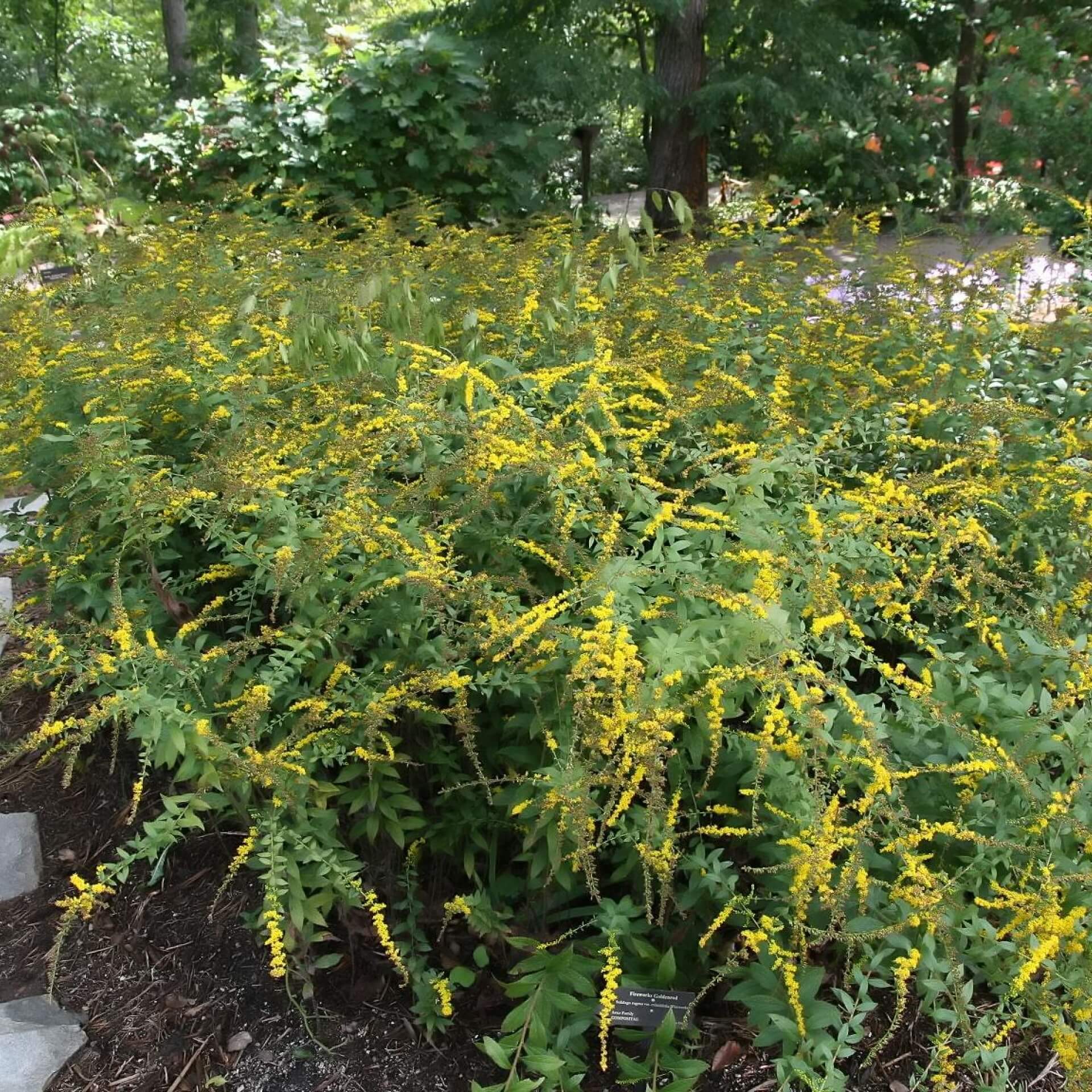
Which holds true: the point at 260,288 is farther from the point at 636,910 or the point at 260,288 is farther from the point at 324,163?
the point at 324,163

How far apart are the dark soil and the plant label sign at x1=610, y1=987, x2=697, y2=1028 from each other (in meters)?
0.21

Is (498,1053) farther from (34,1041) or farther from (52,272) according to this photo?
(52,272)

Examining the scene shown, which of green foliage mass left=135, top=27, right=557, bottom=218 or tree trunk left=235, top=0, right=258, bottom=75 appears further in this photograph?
tree trunk left=235, top=0, right=258, bottom=75

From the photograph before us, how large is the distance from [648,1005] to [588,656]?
2.31 feet

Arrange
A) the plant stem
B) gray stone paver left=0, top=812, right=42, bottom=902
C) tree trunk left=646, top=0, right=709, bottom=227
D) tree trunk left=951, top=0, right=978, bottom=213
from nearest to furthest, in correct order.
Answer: the plant stem < gray stone paver left=0, top=812, right=42, bottom=902 < tree trunk left=646, top=0, right=709, bottom=227 < tree trunk left=951, top=0, right=978, bottom=213

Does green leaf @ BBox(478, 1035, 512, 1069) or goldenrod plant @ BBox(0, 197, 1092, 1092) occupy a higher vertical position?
goldenrod plant @ BBox(0, 197, 1092, 1092)

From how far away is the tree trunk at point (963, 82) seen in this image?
838cm

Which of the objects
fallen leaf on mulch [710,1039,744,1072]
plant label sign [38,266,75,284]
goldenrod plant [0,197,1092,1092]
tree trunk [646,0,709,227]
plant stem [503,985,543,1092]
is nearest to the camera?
goldenrod plant [0,197,1092,1092]

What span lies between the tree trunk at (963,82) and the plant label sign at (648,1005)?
791 cm

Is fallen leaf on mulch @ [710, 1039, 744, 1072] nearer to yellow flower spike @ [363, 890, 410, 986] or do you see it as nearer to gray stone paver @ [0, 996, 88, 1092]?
yellow flower spike @ [363, 890, 410, 986]

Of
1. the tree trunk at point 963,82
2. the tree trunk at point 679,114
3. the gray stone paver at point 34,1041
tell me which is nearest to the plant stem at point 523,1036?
the gray stone paver at point 34,1041

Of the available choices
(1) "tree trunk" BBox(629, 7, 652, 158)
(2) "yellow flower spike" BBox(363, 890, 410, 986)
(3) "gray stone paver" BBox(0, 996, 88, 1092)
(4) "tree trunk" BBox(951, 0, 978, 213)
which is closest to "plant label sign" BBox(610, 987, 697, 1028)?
(2) "yellow flower spike" BBox(363, 890, 410, 986)

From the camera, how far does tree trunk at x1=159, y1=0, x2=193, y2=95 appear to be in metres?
11.2

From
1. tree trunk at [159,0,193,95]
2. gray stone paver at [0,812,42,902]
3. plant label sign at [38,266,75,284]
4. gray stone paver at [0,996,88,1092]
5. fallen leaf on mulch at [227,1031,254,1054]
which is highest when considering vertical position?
tree trunk at [159,0,193,95]
